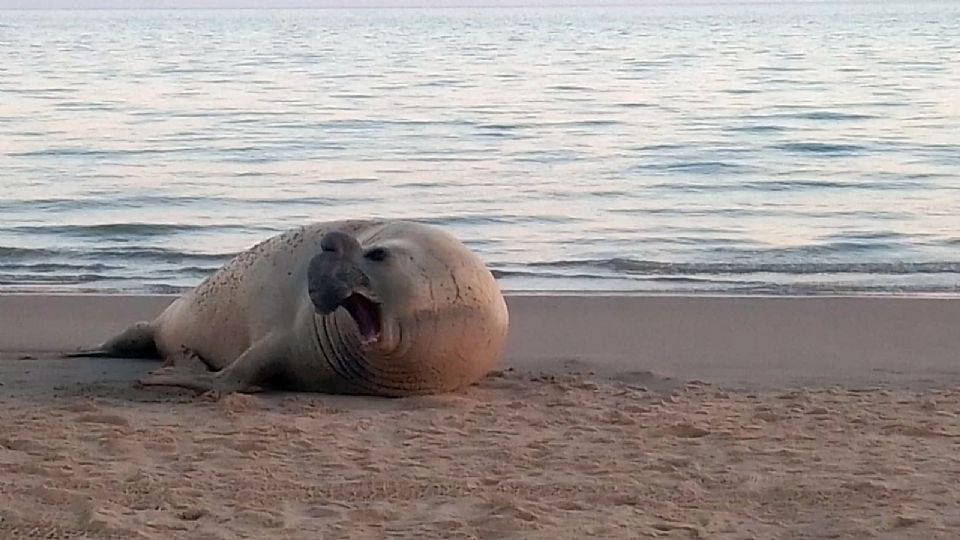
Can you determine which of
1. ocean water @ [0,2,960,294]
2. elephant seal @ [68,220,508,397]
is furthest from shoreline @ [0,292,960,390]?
ocean water @ [0,2,960,294]

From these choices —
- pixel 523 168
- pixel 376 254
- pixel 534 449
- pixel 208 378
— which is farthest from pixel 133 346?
pixel 523 168

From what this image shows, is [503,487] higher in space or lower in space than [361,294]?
lower

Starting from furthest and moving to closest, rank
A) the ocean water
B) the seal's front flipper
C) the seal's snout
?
1. the ocean water
2. the seal's front flipper
3. the seal's snout

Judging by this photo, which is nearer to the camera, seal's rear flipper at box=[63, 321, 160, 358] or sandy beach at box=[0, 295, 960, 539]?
sandy beach at box=[0, 295, 960, 539]

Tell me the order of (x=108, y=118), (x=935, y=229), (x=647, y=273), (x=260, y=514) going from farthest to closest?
(x=108, y=118) < (x=935, y=229) < (x=647, y=273) < (x=260, y=514)

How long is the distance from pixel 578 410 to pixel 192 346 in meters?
1.89

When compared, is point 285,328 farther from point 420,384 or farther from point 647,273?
point 647,273

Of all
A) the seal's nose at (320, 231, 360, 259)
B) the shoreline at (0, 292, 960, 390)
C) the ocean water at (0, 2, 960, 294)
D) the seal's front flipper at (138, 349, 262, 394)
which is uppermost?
the seal's nose at (320, 231, 360, 259)

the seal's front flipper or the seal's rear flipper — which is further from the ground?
the seal's front flipper

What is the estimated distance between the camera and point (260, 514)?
3.96 meters

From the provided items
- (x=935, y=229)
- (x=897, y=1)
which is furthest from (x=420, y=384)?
(x=897, y=1)

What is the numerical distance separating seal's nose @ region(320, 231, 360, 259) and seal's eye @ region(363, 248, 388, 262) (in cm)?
19

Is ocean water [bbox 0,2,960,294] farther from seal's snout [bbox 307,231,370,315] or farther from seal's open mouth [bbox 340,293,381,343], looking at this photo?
seal's snout [bbox 307,231,370,315]

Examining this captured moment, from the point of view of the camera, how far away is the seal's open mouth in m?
5.24
